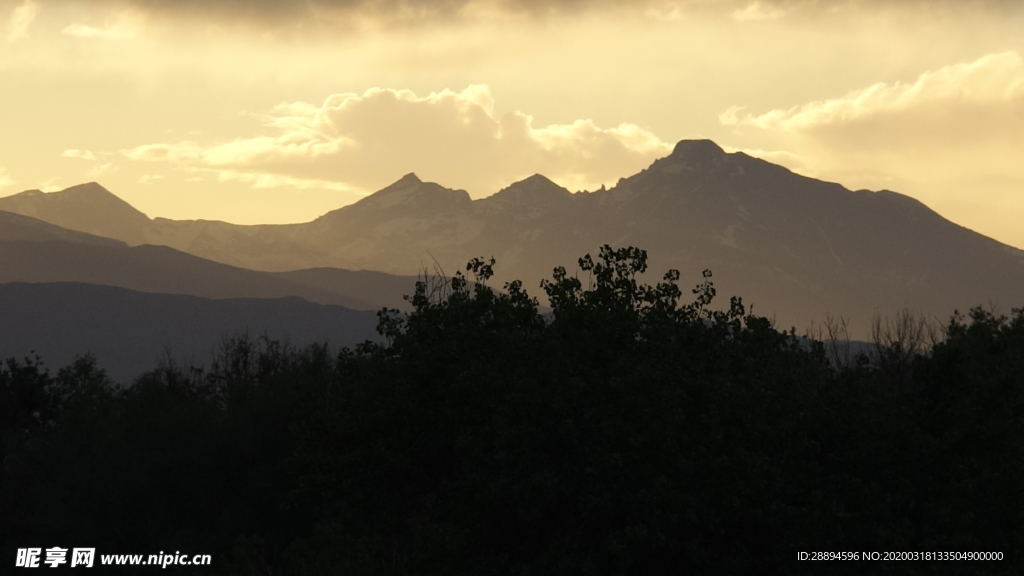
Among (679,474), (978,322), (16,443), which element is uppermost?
(978,322)

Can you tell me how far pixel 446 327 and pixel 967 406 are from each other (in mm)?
13810

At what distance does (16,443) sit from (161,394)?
7886 millimetres

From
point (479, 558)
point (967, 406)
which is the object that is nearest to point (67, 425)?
point (479, 558)

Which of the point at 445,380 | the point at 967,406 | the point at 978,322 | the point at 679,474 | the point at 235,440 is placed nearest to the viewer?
the point at 679,474

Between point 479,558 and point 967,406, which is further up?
point 967,406

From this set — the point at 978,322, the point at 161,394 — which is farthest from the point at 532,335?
the point at 161,394

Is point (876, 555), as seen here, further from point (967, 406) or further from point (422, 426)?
point (422, 426)

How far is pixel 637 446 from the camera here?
23.9 metres

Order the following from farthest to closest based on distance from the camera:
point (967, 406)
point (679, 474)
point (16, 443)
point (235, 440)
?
1. point (16, 443)
2. point (235, 440)
3. point (967, 406)
4. point (679, 474)

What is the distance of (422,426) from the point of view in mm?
28734

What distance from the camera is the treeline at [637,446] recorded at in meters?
23.8

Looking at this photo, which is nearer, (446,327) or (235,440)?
(446,327)

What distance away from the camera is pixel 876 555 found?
24203 millimetres

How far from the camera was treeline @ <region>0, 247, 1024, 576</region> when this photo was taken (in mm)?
23812
